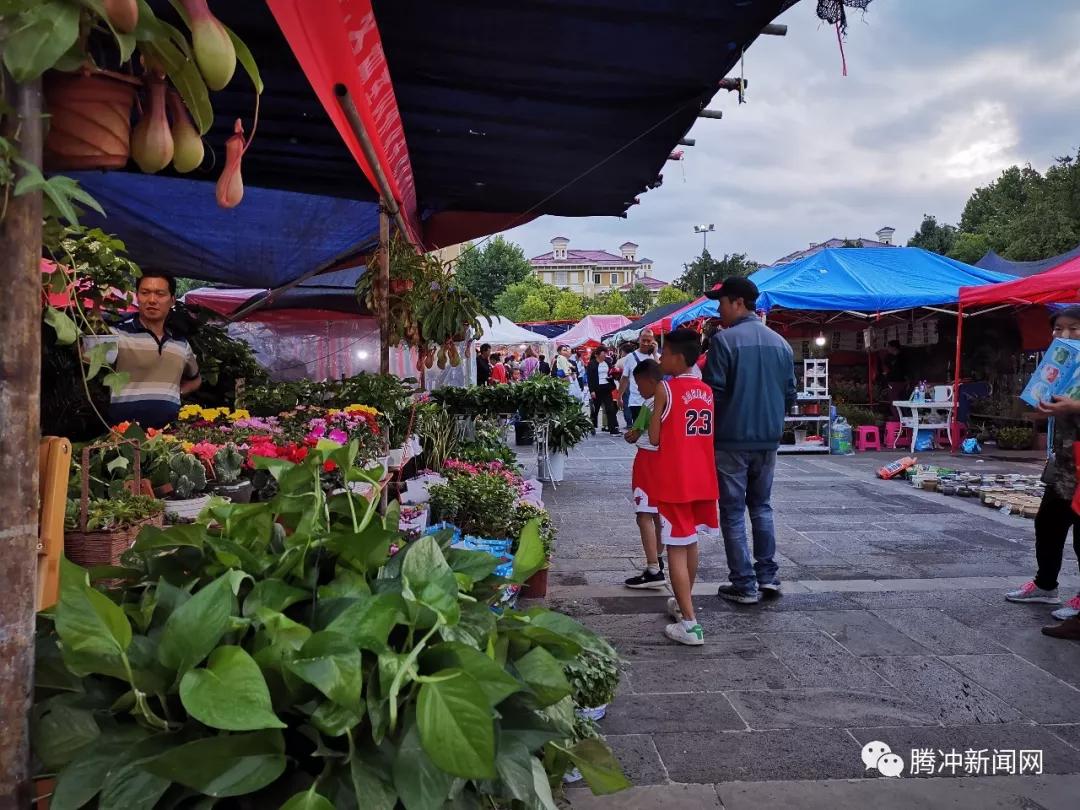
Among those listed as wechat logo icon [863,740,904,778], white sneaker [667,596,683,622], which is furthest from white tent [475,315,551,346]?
wechat logo icon [863,740,904,778]

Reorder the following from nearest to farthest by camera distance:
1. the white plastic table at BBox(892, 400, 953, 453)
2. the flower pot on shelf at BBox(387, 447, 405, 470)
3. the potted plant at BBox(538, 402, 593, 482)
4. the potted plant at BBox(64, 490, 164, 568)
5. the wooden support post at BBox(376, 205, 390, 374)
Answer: the potted plant at BBox(64, 490, 164, 568) < the flower pot on shelf at BBox(387, 447, 405, 470) < the wooden support post at BBox(376, 205, 390, 374) < the potted plant at BBox(538, 402, 593, 482) < the white plastic table at BBox(892, 400, 953, 453)

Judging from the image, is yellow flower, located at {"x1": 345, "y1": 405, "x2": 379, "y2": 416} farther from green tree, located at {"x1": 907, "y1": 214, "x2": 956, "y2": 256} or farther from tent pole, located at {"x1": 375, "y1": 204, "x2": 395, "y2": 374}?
green tree, located at {"x1": 907, "y1": 214, "x2": 956, "y2": 256}

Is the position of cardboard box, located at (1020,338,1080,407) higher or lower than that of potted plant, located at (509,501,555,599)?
higher

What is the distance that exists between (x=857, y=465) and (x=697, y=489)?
8463 millimetres

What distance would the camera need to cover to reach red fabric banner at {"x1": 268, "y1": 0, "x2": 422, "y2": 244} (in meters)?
2.69

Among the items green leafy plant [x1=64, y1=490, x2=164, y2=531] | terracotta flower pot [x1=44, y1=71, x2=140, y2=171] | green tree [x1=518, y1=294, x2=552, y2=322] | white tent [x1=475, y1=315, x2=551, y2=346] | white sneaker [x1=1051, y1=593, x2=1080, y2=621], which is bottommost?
white sneaker [x1=1051, y1=593, x2=1080, y2=621]

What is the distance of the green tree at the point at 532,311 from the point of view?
160ft

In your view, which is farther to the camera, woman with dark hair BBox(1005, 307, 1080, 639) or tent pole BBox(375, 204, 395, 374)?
tent pole BBox(375, 204, 395, 374)

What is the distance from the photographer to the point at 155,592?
1.17m

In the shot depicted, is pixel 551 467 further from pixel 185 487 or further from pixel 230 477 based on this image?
pixel 185 487

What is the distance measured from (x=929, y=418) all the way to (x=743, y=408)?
10.5m

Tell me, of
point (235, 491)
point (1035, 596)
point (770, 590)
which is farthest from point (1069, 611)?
point (235, 491)

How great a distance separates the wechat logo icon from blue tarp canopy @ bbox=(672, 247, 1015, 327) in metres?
9.85

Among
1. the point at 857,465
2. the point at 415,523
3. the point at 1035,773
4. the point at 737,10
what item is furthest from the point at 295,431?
the point at 857,465
